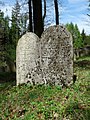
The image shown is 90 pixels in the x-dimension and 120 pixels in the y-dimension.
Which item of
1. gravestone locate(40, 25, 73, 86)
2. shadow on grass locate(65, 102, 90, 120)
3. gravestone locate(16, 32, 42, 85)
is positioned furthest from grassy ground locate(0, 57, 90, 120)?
gravestone locate(16, 32, 42, 85)

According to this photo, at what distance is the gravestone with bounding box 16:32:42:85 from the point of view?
10828 mm

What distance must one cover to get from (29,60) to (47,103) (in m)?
3.26

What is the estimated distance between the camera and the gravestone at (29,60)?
1083cm

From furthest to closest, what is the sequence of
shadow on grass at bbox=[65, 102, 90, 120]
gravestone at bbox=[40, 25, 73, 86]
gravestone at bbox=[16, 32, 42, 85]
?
gravestone at bbox=[16, 32, 42, 85]
gravestone at bbox=[40, 25, 73, 86]
shadow on grass at bbox=[65, 102, 90, 120]

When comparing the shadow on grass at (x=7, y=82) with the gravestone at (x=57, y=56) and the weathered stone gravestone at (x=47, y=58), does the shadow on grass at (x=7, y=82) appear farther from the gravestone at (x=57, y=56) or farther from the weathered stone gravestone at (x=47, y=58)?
the gravestone at (x=57, y=56)

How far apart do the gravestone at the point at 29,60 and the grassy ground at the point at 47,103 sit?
62 centimetres

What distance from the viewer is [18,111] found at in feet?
25.9

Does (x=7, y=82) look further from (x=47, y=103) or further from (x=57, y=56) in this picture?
(x=47, y=103)

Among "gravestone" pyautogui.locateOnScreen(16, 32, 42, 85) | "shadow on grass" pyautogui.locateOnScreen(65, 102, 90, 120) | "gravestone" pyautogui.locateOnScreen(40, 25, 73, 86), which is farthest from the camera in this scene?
"gravestone" pyautogui.locateOnScreen(16, 32, 42, 85)

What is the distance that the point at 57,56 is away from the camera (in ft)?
33.9

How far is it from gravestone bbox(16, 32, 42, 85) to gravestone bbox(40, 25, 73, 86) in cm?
26

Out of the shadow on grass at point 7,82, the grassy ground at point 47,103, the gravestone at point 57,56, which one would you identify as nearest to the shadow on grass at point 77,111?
the grassy ground at point 47,103

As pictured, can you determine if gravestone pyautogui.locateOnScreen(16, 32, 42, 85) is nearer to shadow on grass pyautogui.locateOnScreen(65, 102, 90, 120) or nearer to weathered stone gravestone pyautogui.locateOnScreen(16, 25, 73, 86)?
weathered stone gravestone pyautogui.locateOnScreen(16, 25, 73, 86)

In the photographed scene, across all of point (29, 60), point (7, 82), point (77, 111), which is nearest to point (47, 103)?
point (77, 111)
